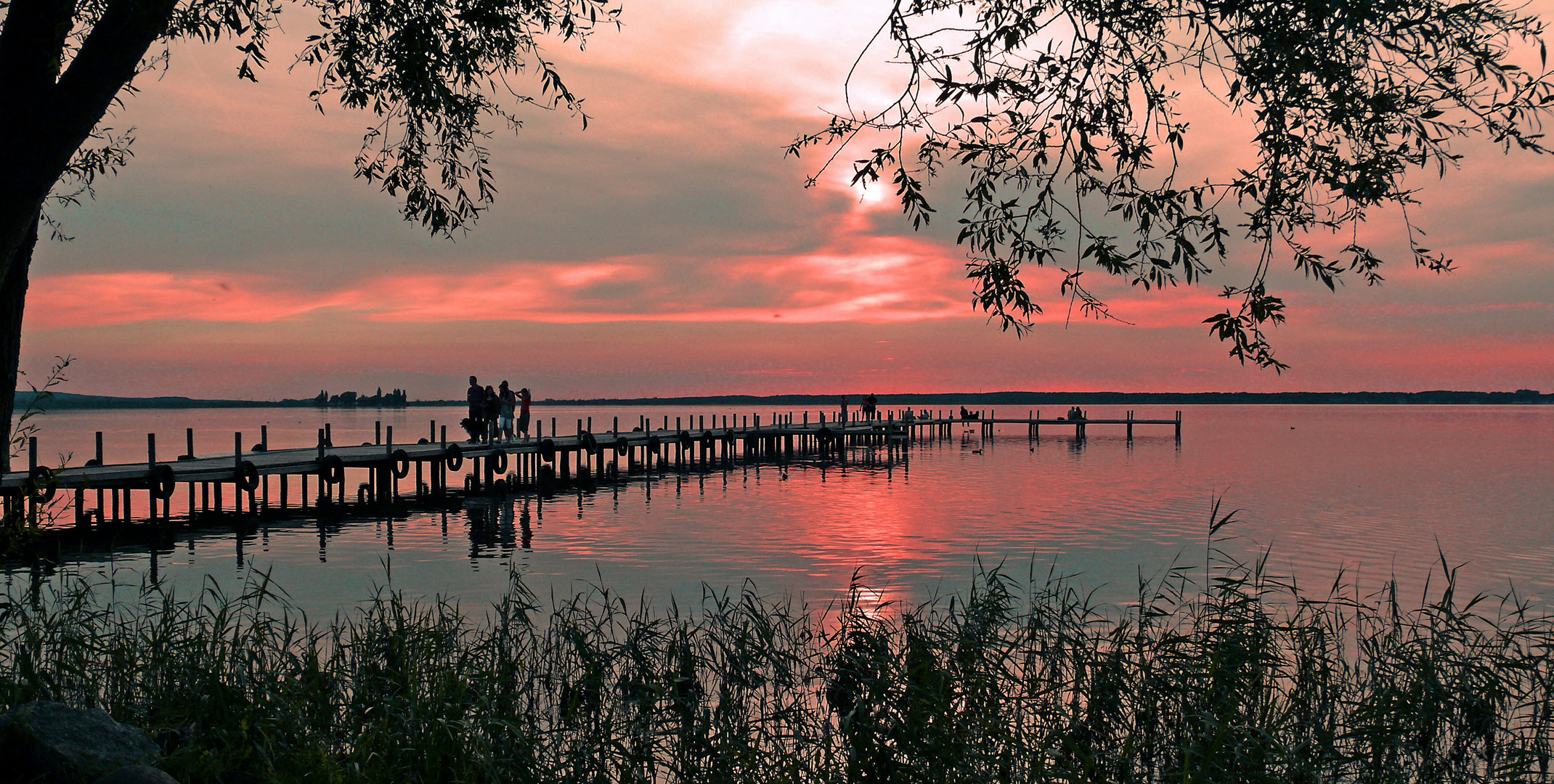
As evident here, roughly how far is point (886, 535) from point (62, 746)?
780 inches

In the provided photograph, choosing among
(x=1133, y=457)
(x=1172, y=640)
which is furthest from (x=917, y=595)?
(x=1133, y=457)

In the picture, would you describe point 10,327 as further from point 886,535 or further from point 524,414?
point 524,414

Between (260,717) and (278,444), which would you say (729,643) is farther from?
(278,444)

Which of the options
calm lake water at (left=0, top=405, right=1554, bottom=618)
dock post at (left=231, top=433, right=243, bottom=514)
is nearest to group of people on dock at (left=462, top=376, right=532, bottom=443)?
calm lake water at (left=0, top=405, right=1554, bottom=618)

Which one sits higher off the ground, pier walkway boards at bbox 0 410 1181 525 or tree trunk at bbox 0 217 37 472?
tree trunk at bbox 0 217 37 472

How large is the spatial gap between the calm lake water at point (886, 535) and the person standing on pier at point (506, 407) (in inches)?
166

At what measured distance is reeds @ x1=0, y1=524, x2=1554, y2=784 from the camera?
6250mm

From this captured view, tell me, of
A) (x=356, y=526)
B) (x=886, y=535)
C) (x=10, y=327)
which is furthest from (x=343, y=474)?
(x=10, y=327)

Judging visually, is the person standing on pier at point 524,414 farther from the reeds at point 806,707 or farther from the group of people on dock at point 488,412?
the reeds at point 806,707

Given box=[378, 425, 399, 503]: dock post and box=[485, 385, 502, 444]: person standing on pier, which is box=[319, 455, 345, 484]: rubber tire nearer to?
box=[378, 425, 399, 503]: dock post

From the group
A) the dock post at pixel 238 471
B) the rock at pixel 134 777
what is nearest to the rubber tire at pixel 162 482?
the dock post at pixel 238 471

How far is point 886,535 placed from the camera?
78.8 feet

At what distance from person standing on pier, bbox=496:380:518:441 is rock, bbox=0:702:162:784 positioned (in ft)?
102

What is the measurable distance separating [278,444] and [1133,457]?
56.7 m
